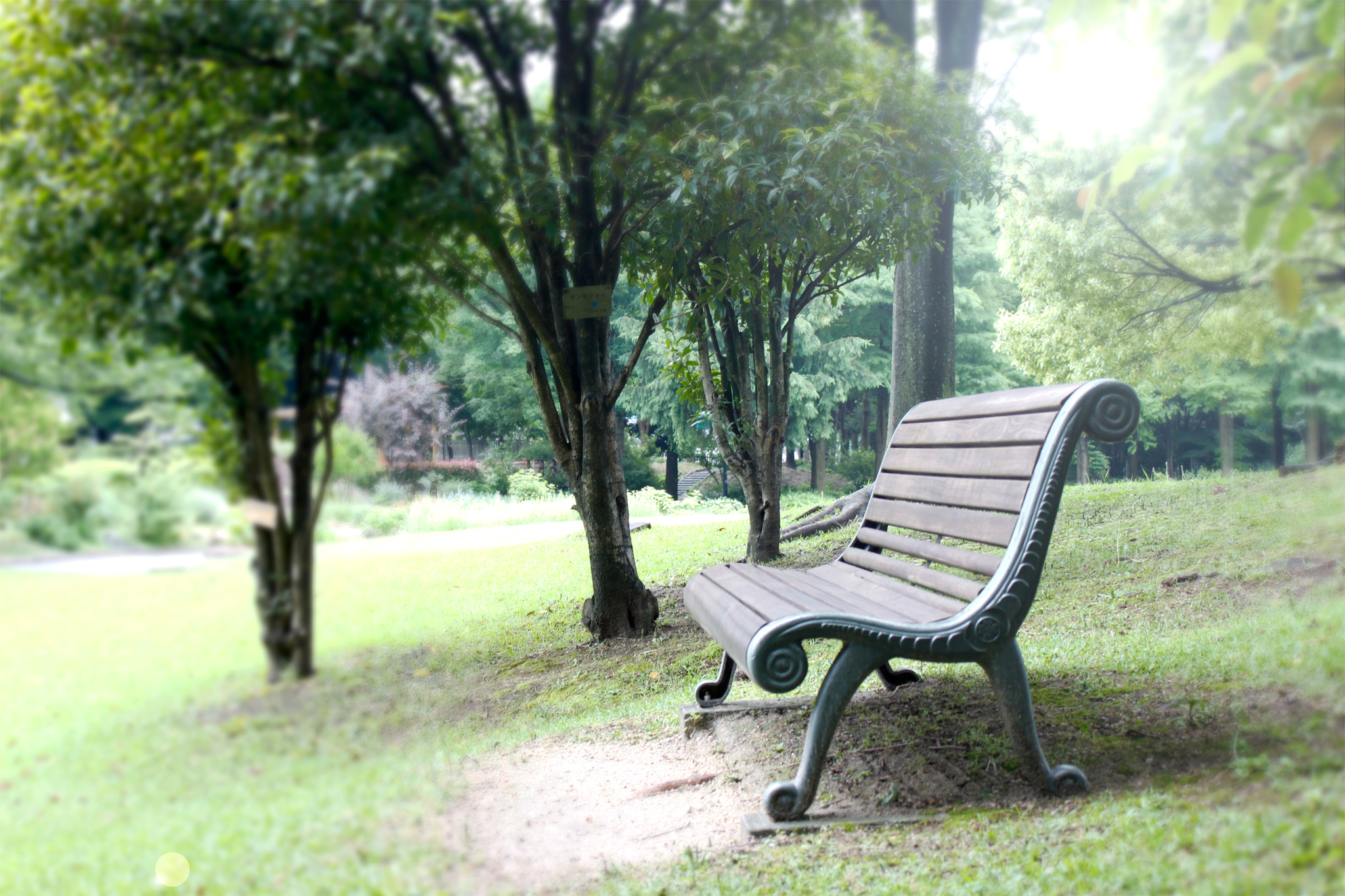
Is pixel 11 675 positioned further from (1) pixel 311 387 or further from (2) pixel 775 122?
(2) pixel 775 122

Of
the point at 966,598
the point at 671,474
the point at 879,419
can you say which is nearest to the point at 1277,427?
the point at 966,598

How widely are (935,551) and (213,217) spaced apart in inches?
92.5

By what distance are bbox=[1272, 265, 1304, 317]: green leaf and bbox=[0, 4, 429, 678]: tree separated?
1.55m

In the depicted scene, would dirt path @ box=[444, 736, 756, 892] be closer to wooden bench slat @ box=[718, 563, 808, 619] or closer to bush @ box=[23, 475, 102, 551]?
wooden bench slat @ box=[718, 563, 808, 619]

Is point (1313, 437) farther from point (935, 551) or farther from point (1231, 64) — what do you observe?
point (935, 551)

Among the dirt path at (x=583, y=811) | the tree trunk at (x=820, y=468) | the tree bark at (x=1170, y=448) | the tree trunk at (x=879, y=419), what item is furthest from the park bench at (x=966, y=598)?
the tree trunk at (x=879, y=419)

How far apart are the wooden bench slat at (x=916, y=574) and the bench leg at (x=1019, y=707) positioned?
0.18 m

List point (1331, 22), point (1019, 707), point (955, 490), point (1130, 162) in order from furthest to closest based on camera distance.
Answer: point (955, 490) → point (1019, 707) → point (1130, 162) → point (1331, 22)

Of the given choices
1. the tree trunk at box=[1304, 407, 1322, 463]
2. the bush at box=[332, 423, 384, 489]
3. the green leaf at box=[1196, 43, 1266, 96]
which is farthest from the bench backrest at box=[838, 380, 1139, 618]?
the bush at box=[332, 423, 384, 489]

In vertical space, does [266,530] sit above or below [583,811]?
above

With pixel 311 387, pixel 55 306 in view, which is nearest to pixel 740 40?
pixel 311 387

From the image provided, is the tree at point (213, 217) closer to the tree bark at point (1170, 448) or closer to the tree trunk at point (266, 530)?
the tree trunk at point (266, 530)

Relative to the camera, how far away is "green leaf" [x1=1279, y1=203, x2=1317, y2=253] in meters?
1.45

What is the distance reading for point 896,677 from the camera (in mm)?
3461
